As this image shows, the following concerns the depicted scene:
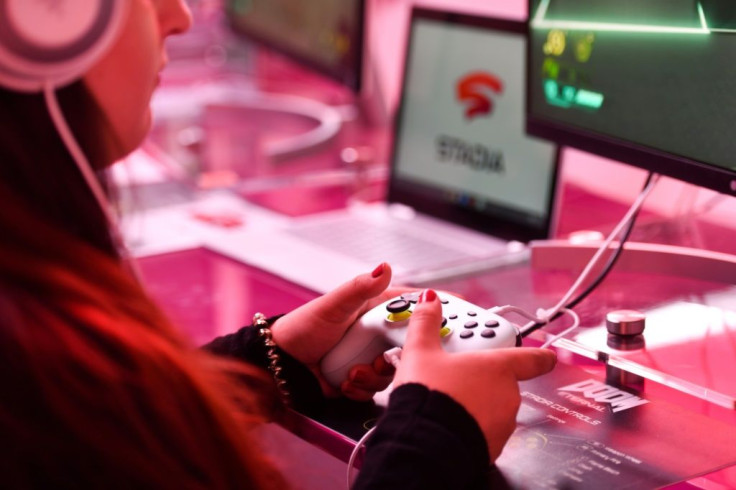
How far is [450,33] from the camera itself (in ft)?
5.13

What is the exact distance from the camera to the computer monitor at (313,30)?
1.77m

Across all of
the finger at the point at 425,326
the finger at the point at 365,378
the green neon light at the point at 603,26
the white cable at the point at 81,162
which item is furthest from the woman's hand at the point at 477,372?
the green neon light at the point at 603,26

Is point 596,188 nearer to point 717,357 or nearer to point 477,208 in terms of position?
point 477,208

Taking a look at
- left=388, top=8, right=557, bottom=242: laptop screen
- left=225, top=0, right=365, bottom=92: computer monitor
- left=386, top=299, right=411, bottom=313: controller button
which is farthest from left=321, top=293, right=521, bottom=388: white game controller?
left=225, top=0, right=365, bottom=92: computer monitor

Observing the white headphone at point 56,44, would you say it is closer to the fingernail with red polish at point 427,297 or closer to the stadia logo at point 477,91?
the fingernail with red polish at point 427,297

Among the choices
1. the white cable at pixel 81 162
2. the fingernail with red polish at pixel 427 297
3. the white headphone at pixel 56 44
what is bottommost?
the fingernail with red polish at pixel 427 297

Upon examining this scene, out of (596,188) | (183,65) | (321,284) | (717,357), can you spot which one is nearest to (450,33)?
(596,188)

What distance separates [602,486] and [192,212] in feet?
3.52

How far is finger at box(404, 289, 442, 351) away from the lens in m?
0.78

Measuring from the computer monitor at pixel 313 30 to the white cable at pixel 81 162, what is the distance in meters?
1.13

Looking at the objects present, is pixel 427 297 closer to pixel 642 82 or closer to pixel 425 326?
pixel 425 326

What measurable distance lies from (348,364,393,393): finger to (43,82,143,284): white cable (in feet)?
0.83

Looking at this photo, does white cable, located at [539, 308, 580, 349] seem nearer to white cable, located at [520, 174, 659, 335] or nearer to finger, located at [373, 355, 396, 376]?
white cable, located at [520, 174, 659, 335]

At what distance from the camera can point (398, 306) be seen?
0.87 m
